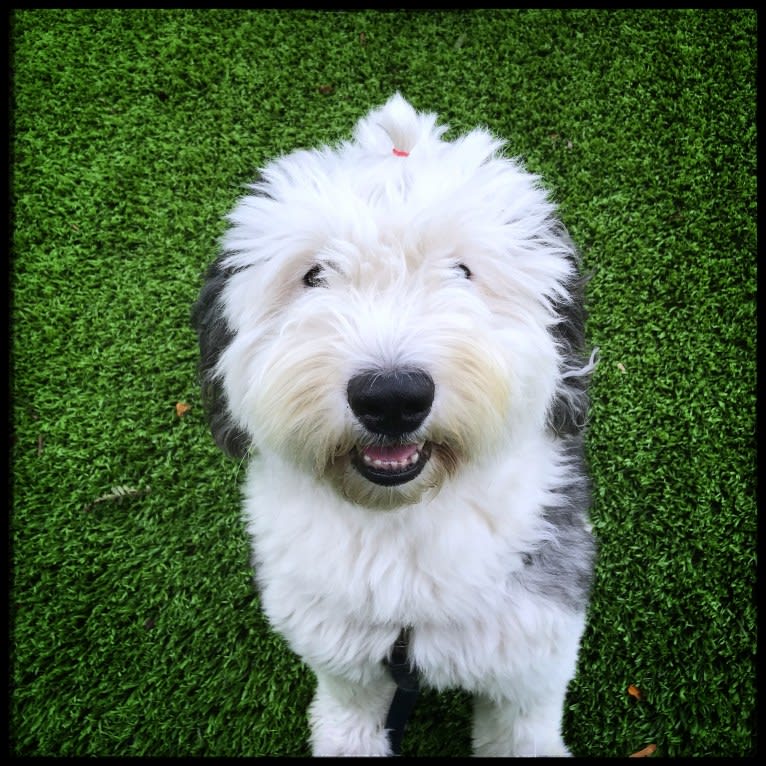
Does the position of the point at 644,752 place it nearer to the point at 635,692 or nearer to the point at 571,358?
the point at 635,692

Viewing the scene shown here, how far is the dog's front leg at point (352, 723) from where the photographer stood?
98.7 inches

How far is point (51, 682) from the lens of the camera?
9.54ft

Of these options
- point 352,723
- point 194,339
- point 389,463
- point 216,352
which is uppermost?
point 216,352

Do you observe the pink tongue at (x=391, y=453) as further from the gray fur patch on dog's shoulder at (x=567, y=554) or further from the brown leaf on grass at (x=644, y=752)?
the brown leaf on grass at (x=644, y=752)

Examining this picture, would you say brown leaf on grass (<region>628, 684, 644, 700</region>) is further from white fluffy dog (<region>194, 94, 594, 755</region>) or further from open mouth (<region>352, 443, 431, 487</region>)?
open mouth (<region>352, 443, 431, 487</region>)

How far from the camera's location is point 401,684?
215 centimetres

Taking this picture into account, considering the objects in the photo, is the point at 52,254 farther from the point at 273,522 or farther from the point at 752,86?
the point at 752,86

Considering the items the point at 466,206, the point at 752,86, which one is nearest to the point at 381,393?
the point at 466,206

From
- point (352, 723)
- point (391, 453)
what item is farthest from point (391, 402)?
point (352, 723)

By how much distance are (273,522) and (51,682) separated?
5.98 feet

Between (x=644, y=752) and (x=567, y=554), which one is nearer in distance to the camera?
(x=567, y=554)

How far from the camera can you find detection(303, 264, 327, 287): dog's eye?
170 centimetres

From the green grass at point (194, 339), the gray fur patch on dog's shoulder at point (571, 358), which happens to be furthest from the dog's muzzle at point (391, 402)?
the green grass at point (194, 339)

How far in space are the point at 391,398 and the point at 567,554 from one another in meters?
1.12
